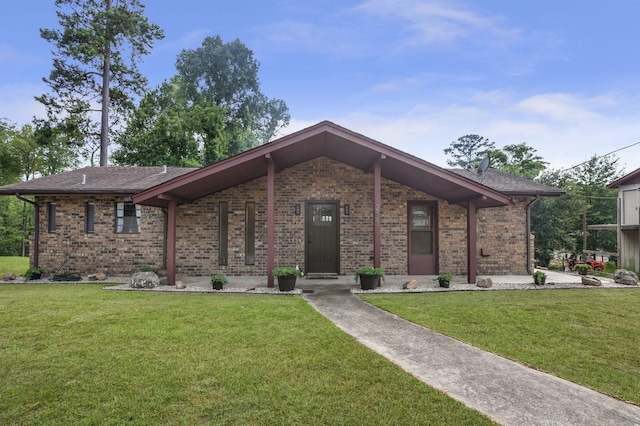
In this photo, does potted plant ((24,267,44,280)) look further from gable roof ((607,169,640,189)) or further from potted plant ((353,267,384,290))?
gable roof ((607,169,640,189))

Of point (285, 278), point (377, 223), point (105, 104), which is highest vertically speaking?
point (105, 104)

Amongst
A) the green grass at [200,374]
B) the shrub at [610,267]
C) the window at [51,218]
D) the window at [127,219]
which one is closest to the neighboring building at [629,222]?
the shrub at [610,267]

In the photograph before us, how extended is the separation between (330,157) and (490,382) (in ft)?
25.2

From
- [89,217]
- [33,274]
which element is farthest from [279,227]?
[33,274]

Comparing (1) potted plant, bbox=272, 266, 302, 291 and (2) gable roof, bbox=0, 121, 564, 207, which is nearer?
(1) potted plant, bbox=272, 266, 302, 291

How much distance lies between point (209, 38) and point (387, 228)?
24881mm

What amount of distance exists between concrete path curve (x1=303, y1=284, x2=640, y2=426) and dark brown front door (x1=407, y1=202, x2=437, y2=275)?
5.30 meters

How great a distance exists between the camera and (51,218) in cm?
982

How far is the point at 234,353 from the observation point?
354 cm

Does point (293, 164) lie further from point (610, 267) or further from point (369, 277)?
point (610, 267)

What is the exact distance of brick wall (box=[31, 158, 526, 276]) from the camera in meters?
9.65

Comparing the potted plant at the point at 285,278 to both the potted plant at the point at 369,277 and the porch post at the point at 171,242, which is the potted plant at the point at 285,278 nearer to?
the potted plant at the point at 369,277

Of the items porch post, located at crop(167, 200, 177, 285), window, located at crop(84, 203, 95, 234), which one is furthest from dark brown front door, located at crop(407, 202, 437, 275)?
window, located at crop(84, 203, 95, 234)

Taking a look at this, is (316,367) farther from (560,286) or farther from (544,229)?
(544,229)
